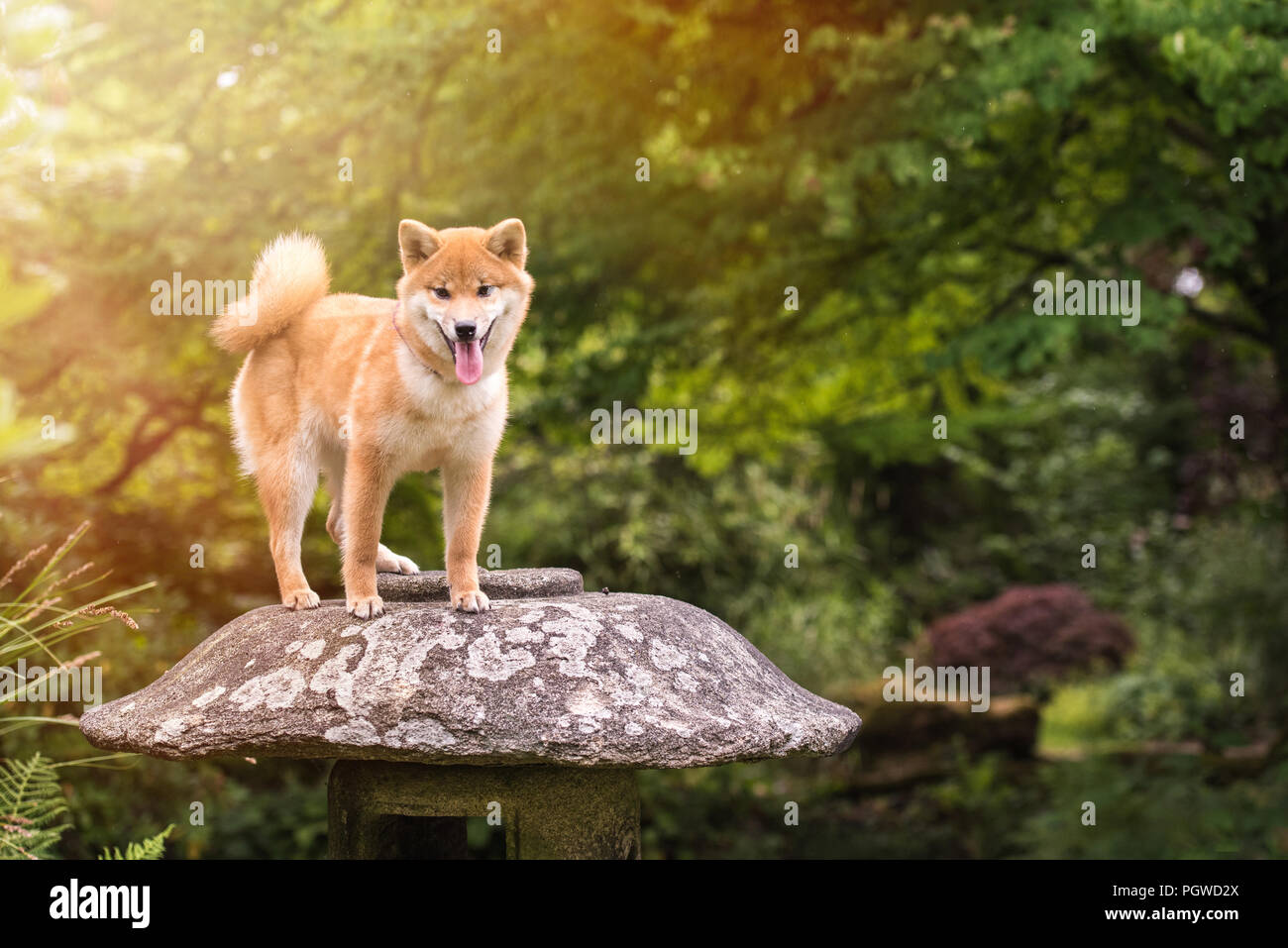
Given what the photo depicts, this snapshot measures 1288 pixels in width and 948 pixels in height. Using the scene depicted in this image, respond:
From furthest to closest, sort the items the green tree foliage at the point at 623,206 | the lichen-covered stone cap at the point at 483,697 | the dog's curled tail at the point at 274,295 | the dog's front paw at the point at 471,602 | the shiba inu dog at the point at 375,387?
1. the green tree foliage at the point at 623,206
2. the dog's curled tail at the point at 274,295
3. the dog's front paw at the point at 471,602
4. the shiba inu dog at the point at 375,387
5. the lichen-covered stone cap at the point at 483,697

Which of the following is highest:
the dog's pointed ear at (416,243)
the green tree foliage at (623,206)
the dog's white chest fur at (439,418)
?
the green tree foliage at (623,206)

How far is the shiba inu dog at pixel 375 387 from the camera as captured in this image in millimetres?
4043

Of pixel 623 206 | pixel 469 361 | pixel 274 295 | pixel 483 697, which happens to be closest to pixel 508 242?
pixel 469 361

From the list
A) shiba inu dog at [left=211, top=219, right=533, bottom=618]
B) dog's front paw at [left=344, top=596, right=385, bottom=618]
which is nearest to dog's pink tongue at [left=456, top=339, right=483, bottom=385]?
shiba inu dog at [left=211, top=219, right=533, bottom=618]

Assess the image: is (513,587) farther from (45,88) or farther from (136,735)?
(45,88)

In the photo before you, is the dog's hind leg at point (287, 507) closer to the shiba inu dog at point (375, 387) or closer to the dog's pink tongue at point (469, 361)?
the shiba inu dog at point (375, 387)

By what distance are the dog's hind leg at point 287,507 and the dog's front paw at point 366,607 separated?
1.42ft

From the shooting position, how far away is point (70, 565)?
8.61 meters

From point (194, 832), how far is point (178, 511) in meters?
2.62

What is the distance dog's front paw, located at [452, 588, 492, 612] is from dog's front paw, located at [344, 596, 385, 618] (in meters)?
0.28

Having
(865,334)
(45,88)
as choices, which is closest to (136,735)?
(45,88)

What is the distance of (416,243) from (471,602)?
1297 mm

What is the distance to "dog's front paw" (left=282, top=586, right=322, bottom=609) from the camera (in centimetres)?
454

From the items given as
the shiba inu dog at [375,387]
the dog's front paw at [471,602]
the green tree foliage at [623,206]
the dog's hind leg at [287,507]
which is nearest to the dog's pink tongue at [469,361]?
the shiba inu dog at [375,387]
